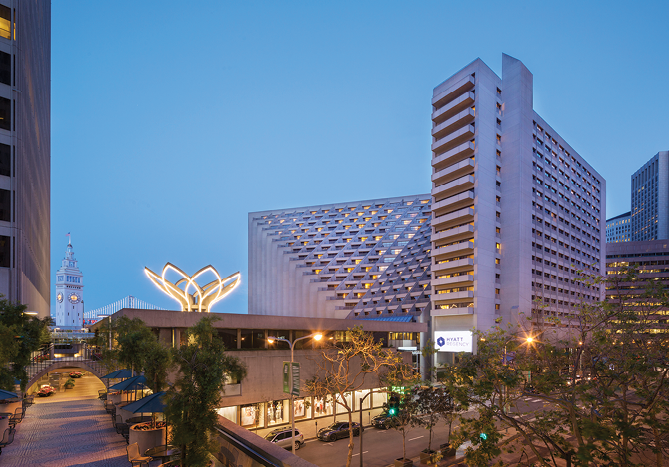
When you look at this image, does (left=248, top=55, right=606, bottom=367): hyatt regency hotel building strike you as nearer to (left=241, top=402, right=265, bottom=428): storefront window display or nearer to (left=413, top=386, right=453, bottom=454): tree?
(left=413, top=386, right=453, bottom=454): tree

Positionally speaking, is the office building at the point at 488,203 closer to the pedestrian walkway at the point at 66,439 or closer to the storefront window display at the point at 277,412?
the storefront window display at the point at 277,412

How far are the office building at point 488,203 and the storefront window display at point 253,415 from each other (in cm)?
4037

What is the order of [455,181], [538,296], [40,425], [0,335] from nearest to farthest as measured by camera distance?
[0,335]
[40,425]
[455,181]
[538,296]

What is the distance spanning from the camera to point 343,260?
12556cm

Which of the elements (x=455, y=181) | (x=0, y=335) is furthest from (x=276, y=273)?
(x=0, y=335)

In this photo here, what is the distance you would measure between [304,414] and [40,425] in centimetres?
2086

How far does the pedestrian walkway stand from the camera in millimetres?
19453

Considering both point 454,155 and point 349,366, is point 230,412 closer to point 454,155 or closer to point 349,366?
point 349,366

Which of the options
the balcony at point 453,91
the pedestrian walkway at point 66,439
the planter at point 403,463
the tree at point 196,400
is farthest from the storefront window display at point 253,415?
the balcony at point 453,91

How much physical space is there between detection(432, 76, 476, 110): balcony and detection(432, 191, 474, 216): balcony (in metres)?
17.9

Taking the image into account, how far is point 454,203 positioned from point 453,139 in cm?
1070

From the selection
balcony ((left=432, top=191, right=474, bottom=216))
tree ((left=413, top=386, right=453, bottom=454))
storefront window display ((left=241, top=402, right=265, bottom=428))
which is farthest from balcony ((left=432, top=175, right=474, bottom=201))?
storefront window display ((left=241, top=402, right=265, bottom=428))

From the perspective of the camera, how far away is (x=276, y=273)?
421 ft

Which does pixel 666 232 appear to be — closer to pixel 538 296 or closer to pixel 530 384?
pixel 538 296
